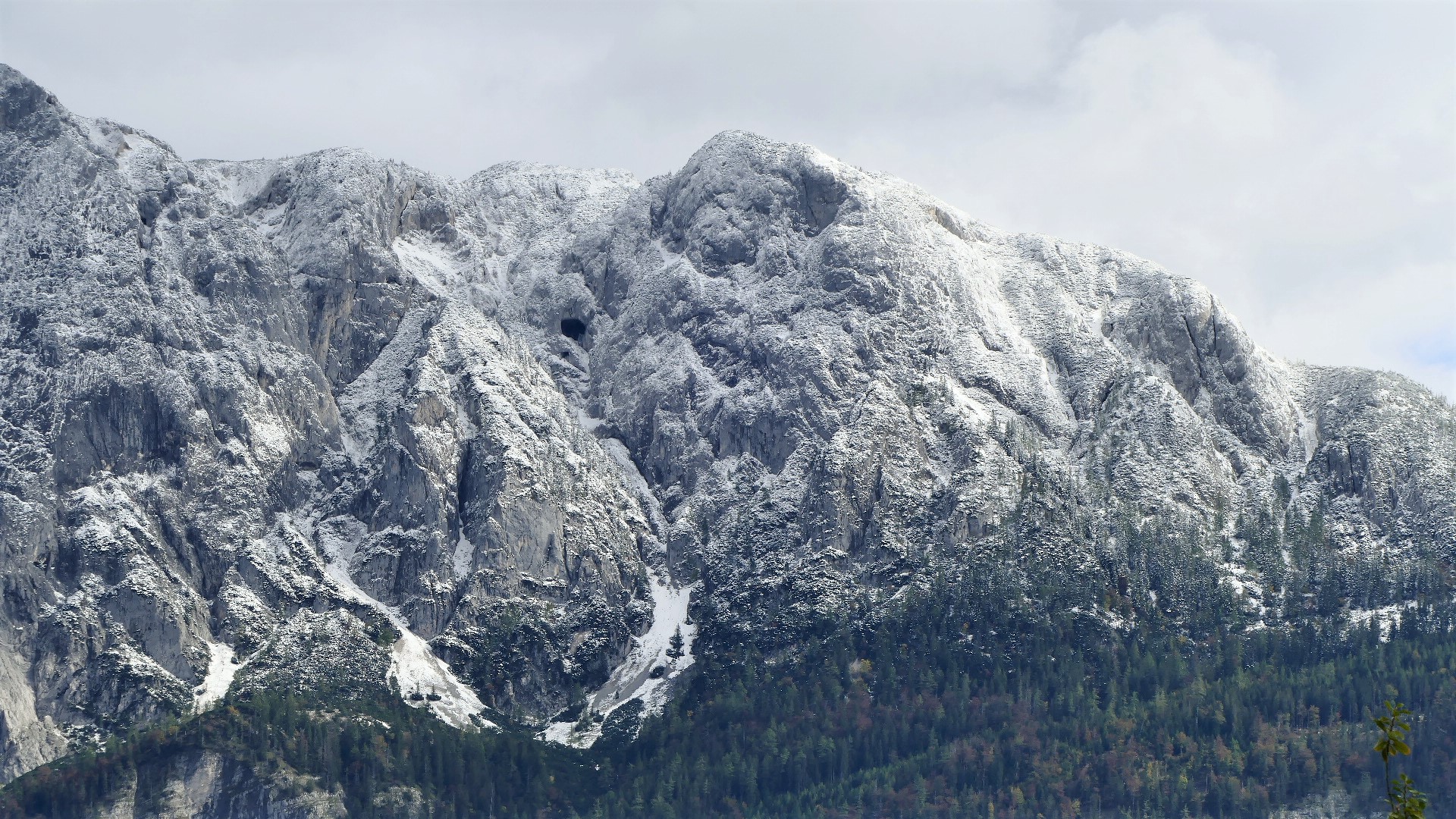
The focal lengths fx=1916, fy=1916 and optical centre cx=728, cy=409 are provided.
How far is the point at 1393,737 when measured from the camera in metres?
57.4

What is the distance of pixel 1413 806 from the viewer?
2318 inches

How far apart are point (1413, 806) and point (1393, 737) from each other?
3023 mm
